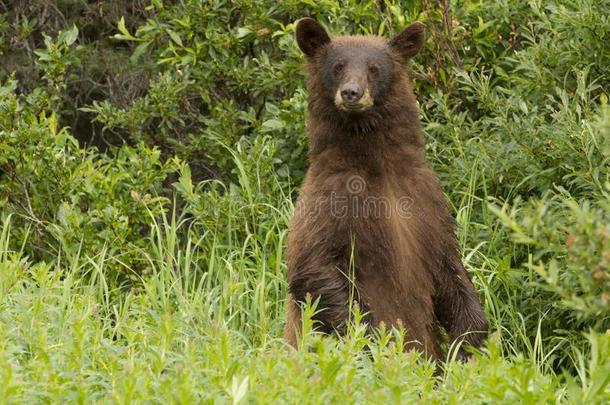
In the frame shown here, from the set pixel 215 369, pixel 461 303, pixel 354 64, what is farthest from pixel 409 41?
pixel 215 369

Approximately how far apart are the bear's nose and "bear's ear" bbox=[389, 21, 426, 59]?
0.58 m

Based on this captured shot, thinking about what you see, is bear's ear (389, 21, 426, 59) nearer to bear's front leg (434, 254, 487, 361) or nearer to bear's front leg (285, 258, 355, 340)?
bear's front leg (434, 254, 487, 361)

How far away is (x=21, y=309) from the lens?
200 inches

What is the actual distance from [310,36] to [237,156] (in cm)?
142

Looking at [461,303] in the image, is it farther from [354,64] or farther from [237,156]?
[237,156]

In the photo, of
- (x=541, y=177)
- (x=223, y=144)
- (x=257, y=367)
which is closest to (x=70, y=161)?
(x=223, y=144)

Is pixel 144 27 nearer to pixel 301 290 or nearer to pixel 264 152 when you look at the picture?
pixel 264 152

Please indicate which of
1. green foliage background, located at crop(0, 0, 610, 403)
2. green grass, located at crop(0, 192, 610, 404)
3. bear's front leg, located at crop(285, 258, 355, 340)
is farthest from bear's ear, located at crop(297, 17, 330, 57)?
green grass, located at crop(0, 192, 610, 404)

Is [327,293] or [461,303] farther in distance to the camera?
[461,303]

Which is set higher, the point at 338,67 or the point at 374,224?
the point at 338,67

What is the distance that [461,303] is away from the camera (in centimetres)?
603

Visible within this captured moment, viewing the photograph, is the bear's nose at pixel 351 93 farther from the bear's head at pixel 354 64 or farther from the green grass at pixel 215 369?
the green grass at pixel 215 369

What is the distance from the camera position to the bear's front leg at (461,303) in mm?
6008

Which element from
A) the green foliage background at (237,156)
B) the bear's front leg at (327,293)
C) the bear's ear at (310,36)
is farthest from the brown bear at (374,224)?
the green foliage background at (237,156)
